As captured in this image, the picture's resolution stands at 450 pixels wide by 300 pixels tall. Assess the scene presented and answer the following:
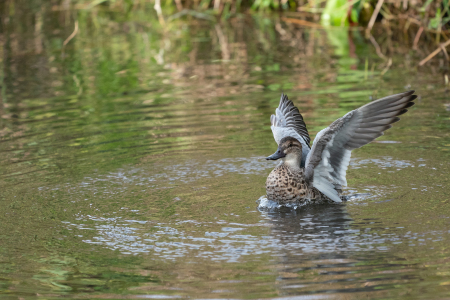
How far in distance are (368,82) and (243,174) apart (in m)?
4.44

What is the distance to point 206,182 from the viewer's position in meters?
6.95

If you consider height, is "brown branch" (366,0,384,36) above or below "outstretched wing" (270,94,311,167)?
above

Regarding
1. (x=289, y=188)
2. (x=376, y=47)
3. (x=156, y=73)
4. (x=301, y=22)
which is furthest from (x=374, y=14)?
(x=289, y=188)

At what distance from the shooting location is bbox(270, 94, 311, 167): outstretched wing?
7.19 meters

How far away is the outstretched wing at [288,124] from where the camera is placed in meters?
7.19

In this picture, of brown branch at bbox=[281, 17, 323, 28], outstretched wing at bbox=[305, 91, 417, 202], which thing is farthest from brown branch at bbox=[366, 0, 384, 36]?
outstretched wing at bbox=[305, 91, 417, 202]

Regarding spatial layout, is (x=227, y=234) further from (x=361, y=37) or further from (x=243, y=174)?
(x=361, y=37)

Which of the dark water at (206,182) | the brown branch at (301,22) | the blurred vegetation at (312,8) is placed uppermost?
the blurred vegetation at (312,8)

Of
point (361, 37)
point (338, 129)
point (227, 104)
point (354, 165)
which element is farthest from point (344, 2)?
point (338, 129)

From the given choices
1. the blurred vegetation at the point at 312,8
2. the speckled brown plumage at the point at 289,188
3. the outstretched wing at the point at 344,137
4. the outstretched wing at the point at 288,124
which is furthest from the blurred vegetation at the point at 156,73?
the outstretched wing at the point at 344,137

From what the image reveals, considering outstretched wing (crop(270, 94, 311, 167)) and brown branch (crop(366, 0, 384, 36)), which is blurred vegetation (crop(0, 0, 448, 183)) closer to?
brown branch (crop(366, 0, 384, 36))

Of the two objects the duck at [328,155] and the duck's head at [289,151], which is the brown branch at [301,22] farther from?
the duck's head at [289,151]

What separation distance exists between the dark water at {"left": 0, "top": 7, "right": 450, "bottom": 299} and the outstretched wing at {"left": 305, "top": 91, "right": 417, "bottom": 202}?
289 millimetres

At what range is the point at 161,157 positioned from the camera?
26.2 feet
